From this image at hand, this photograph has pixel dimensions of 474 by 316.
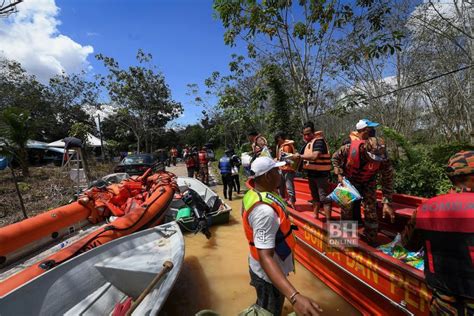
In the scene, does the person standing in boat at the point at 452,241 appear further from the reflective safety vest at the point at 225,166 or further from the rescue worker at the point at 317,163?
the reflective safety vest at the point at 225,166

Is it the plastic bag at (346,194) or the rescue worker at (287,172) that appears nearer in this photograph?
the plastic bag at (346,194)

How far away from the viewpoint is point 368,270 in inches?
104

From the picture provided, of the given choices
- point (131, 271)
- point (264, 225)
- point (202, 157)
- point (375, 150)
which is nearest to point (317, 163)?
point (375, 150)

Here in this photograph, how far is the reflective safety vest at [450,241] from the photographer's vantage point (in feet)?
4.38

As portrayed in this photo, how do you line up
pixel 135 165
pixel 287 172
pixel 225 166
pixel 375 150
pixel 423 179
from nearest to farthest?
pixel 375 150 < pixel 287 172 < pixel 423 179 < pixel 225 166 < pixel 135 165

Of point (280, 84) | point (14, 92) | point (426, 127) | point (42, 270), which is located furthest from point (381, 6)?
point (14, 92)

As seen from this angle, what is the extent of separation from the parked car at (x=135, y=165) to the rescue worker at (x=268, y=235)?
9571 mm

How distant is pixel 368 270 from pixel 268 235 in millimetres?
1726

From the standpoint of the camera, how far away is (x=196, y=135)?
38906mm

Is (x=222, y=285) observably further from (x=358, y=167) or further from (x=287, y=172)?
(x=358, y=167)

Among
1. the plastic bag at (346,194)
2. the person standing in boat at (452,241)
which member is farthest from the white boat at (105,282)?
the person standing in boat at (452,241)

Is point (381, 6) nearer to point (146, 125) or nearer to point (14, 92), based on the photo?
point (146, 125)

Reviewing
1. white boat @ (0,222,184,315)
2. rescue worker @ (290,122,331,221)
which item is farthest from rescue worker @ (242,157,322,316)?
rescue worker @ (290,122,331,221)

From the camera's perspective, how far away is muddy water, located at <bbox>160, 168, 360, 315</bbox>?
3.27 metres
